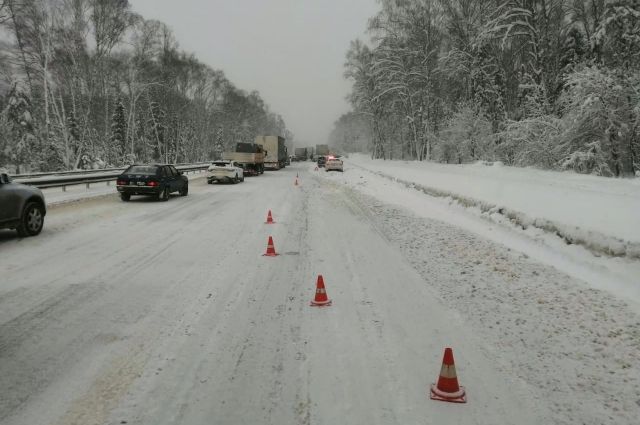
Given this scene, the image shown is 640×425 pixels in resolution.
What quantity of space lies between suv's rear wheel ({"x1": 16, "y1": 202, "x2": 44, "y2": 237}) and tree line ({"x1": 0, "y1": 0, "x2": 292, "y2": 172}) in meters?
18.6

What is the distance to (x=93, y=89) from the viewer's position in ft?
112

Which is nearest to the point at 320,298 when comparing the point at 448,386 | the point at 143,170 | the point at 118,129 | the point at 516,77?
the point at 448,386

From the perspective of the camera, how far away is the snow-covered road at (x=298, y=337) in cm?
349

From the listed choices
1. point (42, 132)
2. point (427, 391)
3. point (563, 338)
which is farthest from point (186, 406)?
point (42, 132)

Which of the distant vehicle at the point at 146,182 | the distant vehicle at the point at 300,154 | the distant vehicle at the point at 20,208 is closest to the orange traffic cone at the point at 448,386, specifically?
the distant vehicle at the point at 20,208

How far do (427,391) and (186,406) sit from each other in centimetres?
203

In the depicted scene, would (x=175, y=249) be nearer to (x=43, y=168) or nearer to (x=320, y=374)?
(x=320, y=374)

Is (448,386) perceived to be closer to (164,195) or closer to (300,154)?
(164,195)

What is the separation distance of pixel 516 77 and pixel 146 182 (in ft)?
103

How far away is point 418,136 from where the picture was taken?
136 ft

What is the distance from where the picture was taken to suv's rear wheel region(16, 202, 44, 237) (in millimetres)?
9984

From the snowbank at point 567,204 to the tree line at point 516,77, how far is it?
2731mm

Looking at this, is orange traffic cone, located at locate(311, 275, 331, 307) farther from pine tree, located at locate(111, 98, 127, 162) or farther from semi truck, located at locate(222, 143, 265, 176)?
pine tree, located at locate(111, 98, 127, 162)

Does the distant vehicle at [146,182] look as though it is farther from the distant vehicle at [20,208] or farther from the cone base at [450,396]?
the cone base at [450,396]
